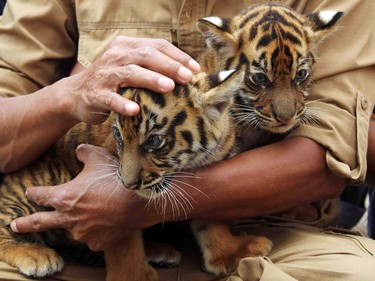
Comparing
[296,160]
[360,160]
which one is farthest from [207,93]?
[360,160]

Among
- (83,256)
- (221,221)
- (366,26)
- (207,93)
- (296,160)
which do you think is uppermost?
(366,26)

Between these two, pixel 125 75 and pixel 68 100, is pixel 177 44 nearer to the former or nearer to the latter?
pixel 68 100

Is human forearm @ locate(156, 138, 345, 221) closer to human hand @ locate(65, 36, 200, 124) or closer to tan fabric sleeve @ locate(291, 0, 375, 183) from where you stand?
tan fabric sleeve @ locate(291, 0, 375, 183)

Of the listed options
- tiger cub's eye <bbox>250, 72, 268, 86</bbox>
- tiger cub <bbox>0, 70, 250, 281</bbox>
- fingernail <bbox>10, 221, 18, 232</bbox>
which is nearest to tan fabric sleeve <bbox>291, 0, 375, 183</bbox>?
tiger cub's eye <bbox>250, 72, 268, 86</bbox>

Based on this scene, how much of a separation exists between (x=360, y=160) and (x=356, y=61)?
1.47ft

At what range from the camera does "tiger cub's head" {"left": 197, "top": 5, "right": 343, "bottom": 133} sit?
9.67 feet

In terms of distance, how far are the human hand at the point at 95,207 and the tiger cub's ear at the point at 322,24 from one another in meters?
1.01

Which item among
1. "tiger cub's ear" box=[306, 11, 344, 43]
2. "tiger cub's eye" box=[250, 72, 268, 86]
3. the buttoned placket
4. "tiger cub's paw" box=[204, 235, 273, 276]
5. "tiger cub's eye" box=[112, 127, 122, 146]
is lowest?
"tiger cub's paw" box=[204, 235, 273, 276]

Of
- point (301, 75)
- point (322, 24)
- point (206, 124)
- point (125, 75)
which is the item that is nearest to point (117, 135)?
point (125, 75)

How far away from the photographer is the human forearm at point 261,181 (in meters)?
2.98

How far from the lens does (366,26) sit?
3186mm

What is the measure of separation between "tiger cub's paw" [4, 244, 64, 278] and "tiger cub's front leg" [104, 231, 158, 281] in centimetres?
21

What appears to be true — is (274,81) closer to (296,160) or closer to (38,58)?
(296,160)

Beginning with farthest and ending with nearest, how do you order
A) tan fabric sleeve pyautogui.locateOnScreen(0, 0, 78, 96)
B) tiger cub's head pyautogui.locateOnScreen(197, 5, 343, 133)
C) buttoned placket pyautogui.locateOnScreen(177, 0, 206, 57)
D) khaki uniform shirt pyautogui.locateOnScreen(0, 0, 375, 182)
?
tan fabric sleeve pyautogui.locateOnScreen(0, 0, 78, 96), buttoned placket pyautogui.locateOnScreen(177, 0, 206, 57), khaki uniform shirt pyautogui.locateOnScreen(0, 0, 375, 182), tiger cub's head pyautogui.locateOnScreen(197, 5, 343, 133)
